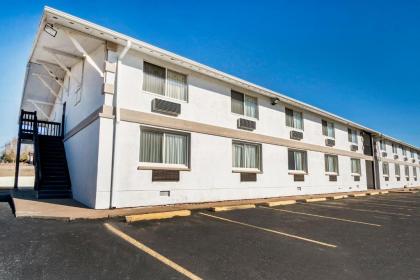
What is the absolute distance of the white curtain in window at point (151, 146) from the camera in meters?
10.5

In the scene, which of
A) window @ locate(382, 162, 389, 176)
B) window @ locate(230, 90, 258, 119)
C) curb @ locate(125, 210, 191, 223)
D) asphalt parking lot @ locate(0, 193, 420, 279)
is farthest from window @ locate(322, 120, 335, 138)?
curb @ locate(125, 210, 191, 223)

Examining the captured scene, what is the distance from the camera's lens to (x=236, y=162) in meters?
13.8

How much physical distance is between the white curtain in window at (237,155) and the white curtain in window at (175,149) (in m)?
3.05

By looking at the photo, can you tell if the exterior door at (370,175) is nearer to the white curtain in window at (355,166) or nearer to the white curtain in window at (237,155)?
the white curtain in window at (355,166)

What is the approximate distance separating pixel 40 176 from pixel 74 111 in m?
3.74

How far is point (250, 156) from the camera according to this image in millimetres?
14672

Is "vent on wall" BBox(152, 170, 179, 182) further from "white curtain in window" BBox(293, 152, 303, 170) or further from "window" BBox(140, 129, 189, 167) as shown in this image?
"white curtain in window" BBox(293, 152, 303, 170)

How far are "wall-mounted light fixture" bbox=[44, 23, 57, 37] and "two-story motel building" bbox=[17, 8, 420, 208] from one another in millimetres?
32

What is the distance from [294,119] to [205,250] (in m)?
14.8

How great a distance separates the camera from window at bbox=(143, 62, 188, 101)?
11102 mm

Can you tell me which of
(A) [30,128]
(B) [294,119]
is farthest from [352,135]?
(A) [30,128]

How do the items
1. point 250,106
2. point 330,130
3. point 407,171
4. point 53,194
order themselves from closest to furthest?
point 53,194, point 250,106, point 330,130, point 407,171

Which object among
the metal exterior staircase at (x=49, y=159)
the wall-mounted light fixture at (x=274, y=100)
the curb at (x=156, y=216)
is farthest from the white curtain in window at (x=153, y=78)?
the wall-mounted light fixture at (x=274, y=100)

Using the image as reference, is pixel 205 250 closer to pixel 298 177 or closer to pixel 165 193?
pixel 165 193
